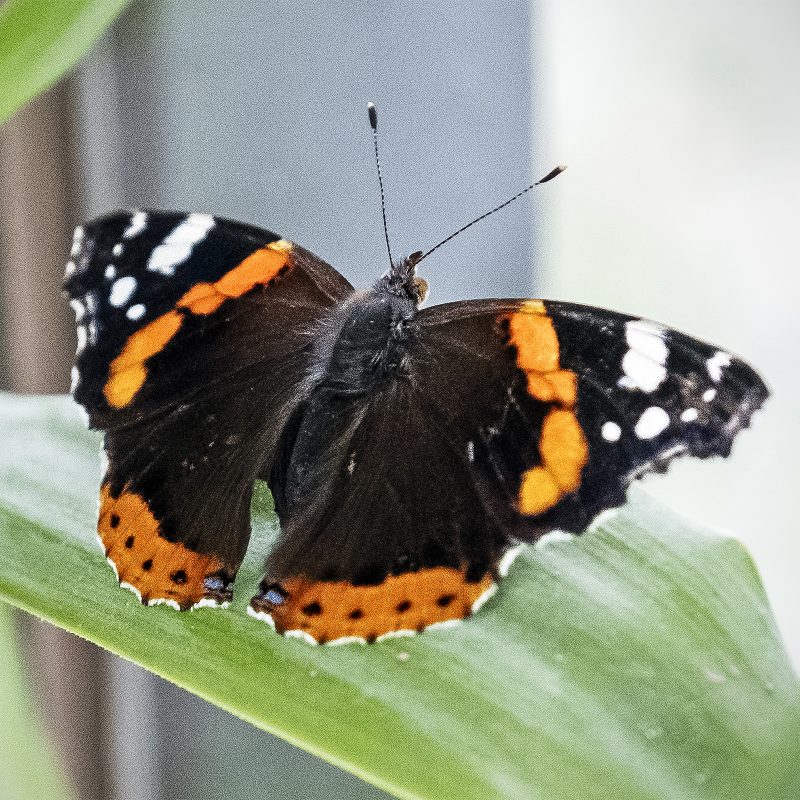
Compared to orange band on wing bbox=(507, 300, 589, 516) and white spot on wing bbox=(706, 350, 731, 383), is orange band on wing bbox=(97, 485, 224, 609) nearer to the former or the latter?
orange band on wing bbox=(507, 300, 589, 516)

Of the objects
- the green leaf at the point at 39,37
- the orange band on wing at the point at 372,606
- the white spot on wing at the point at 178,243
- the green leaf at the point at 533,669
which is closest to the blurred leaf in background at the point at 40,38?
the green leaf at the point at 39,37

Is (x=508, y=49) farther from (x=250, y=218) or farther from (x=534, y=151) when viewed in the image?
(x=250, y=218)

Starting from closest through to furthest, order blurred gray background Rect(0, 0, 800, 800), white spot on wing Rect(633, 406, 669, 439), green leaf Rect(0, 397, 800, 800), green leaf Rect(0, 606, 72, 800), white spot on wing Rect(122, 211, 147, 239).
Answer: green leaf Rect(0, 397, 800, 800) < white spot on wing Rect(633, 406, 669, 439) < white spot on wing Rect(122, 211, 147, 239) < green leaf Rect(0, 606, 72, 800) < blurred gray background Rect(0, 0, 800, 800)

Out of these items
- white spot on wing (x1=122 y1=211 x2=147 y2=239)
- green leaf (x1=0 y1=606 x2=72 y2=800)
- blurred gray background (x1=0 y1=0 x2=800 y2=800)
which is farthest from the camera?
blurred gray background (x1=0 y1=0 x2=800 y2=800)

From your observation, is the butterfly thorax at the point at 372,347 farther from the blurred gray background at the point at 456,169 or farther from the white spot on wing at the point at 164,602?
the blurred gray background at the point at 456,169

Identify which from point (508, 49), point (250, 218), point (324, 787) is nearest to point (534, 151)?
point (508, 49)

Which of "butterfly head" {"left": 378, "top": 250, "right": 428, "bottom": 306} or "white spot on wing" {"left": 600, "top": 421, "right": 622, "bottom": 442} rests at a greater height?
"butterfly head" {"left": 378, "top": 250, "right": 428, "bottom": 306}

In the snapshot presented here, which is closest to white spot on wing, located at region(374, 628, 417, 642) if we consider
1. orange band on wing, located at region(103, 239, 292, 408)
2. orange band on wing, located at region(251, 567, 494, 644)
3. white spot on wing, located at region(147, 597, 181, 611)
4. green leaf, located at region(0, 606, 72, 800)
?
orange band on wing, located at region(251, 567, 494, 644)

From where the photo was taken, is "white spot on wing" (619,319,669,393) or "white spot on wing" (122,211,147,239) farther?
"white spot on wing" (122,211,147,239)
